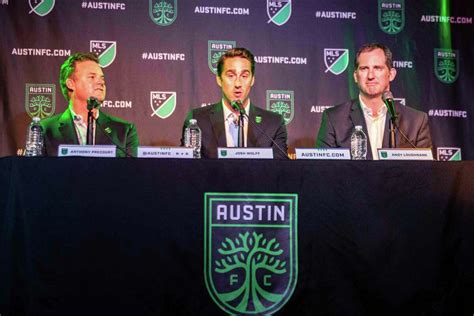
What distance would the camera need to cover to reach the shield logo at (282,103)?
17.8ft

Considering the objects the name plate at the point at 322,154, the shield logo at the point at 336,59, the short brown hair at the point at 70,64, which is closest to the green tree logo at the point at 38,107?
the short brown hair at the point at 70,64

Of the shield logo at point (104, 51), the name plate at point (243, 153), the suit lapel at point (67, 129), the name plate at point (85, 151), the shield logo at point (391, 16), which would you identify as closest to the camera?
the name plate at point (85, 151)

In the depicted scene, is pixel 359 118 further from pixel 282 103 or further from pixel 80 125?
pixel 80 125

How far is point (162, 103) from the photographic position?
210 inches

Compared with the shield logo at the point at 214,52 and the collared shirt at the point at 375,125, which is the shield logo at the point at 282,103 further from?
the collared shirt at the point at 375,125

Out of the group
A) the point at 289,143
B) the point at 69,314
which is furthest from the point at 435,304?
the point at 289,143

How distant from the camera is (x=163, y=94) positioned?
17.5 ft

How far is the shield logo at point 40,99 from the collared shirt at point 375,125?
8.20 ft

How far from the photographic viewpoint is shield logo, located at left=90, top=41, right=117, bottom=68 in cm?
528

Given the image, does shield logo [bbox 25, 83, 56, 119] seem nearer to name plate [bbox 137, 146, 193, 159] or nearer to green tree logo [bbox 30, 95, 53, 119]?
green tree logo [bbox 30, 95, 53, 119]

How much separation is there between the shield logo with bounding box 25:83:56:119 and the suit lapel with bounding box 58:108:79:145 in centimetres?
33

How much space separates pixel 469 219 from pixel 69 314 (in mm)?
1856

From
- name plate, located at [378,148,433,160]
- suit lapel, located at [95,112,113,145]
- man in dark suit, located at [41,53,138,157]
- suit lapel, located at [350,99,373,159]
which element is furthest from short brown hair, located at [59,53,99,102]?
name plate, located at [378,148,433,160]

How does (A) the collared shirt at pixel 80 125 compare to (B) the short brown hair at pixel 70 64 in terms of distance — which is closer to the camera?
(A) the collared shirt at pixel 80 125
